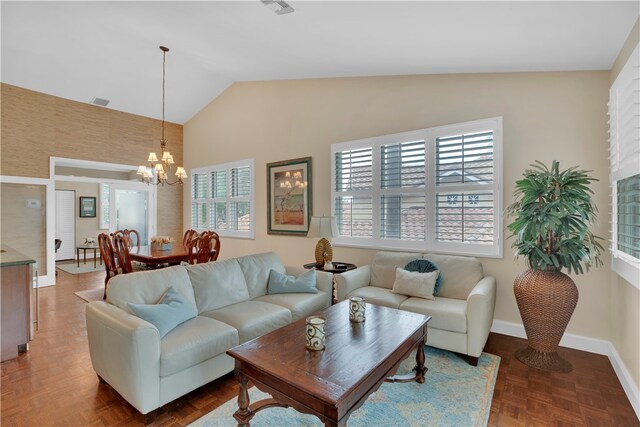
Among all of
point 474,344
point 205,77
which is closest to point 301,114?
point 205,77

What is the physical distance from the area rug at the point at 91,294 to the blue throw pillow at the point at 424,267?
458 centimetres

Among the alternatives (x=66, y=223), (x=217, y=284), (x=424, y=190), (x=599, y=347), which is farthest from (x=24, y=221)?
(x=599, y=347)

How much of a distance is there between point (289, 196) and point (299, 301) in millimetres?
2487

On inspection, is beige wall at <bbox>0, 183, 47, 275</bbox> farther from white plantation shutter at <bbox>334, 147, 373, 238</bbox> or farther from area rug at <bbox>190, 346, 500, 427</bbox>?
area rug at <bbox>190, 346, 500, 427</bbox>

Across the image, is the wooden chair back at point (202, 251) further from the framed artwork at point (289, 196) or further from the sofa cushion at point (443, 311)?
the sofa cushion at point (443, 311)

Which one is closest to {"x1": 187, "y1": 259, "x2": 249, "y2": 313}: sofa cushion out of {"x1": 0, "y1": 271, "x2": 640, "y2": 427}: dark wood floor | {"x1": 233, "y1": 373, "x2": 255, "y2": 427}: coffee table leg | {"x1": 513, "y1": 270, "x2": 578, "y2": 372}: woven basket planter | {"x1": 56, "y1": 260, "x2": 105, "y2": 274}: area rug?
{"x1": 0, "y1": 271, "x2": 640, "y2": 427}: dark wood floor

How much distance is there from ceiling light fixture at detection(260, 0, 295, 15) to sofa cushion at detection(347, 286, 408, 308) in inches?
111

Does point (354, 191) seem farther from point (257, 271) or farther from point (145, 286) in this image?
point (145, 286)

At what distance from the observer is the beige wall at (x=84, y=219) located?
318 inches

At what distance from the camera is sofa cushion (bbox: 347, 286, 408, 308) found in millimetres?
3045

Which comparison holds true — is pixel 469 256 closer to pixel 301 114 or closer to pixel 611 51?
pixel 611 51

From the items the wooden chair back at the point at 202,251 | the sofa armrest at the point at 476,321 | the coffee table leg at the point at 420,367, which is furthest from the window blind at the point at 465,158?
the wooden chair back at the point at 202,251

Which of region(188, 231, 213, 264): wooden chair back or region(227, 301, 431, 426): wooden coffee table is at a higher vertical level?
region(188, 231, 213, 264): wooden chair back

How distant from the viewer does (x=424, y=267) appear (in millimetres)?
3350
